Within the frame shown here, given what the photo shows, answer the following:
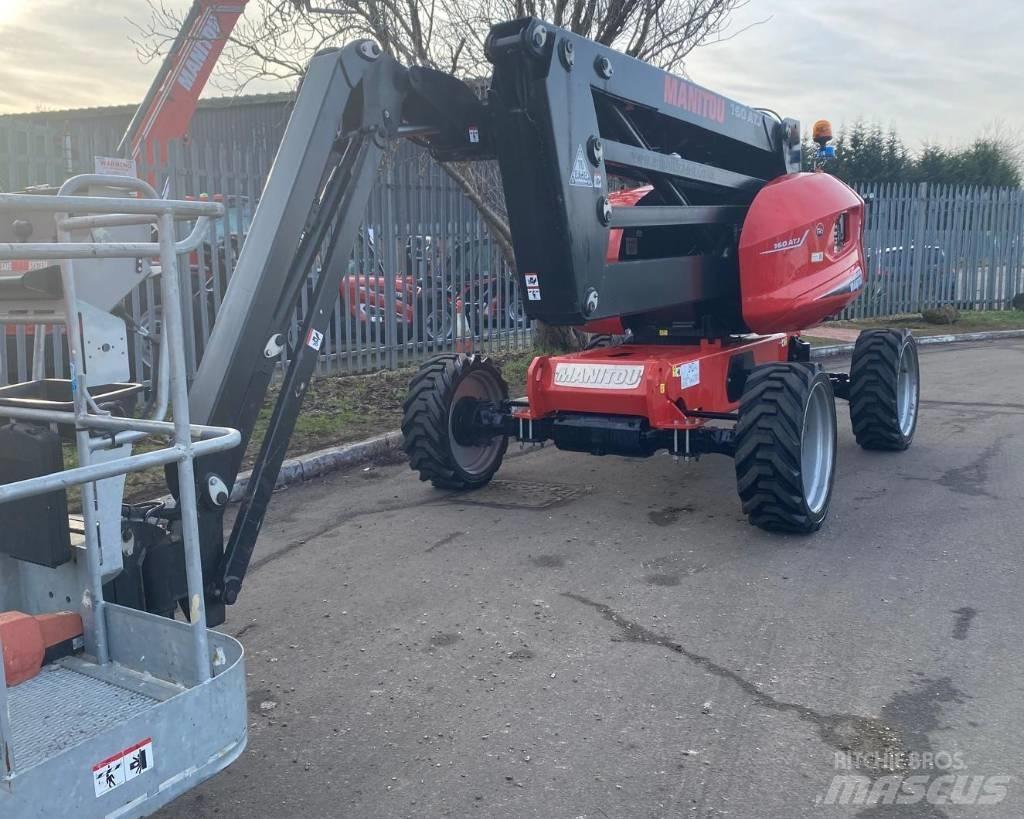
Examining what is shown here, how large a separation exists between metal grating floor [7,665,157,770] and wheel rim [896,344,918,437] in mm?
6613

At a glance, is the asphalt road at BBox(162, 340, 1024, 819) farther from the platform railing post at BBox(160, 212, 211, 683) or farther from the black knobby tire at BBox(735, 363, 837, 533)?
the platform railing post at BBox(160, 212, 211, 683)

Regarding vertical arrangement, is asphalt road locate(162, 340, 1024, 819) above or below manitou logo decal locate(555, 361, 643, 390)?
below

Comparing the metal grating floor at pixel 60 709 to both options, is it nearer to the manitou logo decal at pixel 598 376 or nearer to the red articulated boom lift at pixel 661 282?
the red articulated boom lift at pixel 661 282

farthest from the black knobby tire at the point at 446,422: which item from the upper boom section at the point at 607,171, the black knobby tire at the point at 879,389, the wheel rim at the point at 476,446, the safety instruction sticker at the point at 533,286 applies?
the black knobby tire at the point at 879,389

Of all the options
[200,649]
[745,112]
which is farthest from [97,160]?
[200,649]

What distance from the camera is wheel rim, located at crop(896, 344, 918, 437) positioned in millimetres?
8062

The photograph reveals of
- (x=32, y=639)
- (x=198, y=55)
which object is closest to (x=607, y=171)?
(x=32, y=639)

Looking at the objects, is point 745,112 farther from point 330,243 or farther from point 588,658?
point 588,658

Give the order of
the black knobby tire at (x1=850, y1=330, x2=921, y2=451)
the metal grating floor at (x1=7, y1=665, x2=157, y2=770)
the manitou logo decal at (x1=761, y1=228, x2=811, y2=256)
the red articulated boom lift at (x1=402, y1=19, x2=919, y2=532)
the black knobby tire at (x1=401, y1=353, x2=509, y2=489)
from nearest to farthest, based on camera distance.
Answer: the metal grating floor at (x1=7, y1=665, x2=157, y2=770), the red articulated boom lift at (x1=402, y1=19, x2=919, y2=532), the black knobby tire at (x1=401, y1=353, x2=509, y2=489), the manitou logo decal at (x1=761, y1=228, x2=811, y2=256), the black knobby tire at (x1=850, y1=330, x2=921, y2=451)

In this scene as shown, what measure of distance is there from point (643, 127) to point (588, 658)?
3744mm

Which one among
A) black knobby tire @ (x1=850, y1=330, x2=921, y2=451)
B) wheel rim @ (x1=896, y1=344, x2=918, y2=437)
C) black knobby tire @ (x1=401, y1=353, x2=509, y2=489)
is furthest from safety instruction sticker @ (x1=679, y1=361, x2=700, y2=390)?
wheel rim @ (x1=896, y1=344, x2=918, y2=437)

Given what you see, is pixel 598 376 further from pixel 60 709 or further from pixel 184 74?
pixel 184 74

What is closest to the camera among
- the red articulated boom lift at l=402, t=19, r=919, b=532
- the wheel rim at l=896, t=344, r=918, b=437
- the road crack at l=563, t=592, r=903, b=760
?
the road crack at l=563, t=592, r=903, b=760

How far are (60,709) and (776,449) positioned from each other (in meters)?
3.87
